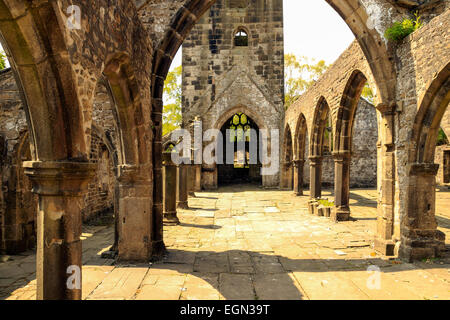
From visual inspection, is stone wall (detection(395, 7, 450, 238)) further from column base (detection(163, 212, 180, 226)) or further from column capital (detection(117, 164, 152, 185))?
column base (detection(163, 212, 180, 226))

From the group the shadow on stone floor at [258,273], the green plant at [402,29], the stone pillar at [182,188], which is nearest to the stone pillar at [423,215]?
the shadow on stone floor at [258,273]

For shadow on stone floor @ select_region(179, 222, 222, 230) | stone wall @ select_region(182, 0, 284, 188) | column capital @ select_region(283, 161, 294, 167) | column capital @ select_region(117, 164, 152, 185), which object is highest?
stone wall @ select_region(182, 0, 284, 188)

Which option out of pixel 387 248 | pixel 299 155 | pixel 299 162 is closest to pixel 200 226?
pixel 387 248

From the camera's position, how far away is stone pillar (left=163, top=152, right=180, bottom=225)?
8031mm

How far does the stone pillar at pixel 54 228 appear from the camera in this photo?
2625 mm

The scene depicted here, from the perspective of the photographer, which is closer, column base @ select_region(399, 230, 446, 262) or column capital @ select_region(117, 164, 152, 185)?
column base @ select_region(399, 230, 446, 262)

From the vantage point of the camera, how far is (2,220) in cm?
635

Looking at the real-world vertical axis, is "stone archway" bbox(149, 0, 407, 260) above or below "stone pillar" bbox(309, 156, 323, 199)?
above

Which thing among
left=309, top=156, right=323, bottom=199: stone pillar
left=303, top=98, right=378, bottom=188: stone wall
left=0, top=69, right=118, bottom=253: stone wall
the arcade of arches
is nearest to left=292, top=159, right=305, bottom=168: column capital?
the arcade of arches

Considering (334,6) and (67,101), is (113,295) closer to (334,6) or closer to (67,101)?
(67,101)

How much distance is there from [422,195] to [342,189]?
3.50 m

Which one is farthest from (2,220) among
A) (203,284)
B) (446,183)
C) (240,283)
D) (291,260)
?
(446,183)

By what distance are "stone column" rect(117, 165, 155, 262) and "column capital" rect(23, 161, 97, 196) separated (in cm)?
245

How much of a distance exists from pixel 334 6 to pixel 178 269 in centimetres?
607
